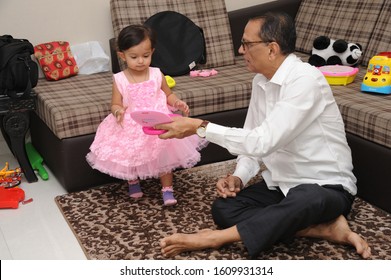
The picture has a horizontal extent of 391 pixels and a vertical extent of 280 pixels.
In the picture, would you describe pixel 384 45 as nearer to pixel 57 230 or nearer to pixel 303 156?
pixel 303 156

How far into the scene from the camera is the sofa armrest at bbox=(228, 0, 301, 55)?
3.49 metres

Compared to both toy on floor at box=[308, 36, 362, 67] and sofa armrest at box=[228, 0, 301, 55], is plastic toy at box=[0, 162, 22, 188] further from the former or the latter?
toy on floor at box=[308, 36, 362, 67]

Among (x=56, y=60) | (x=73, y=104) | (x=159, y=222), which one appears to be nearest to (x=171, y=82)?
(x=73, y=104)

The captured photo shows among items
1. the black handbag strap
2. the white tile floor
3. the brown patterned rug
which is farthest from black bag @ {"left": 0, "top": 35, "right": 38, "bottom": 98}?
the brown patterned rug

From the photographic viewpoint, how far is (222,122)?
2.78 metres

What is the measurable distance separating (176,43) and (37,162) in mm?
1052

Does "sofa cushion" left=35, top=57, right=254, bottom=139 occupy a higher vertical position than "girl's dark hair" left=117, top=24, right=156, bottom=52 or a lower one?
lower

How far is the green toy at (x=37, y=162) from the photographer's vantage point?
2725mm

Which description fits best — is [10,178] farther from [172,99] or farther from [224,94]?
[224,94]

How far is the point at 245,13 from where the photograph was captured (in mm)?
3506

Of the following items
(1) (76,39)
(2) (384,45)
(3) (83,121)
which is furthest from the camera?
(1) (76,39)

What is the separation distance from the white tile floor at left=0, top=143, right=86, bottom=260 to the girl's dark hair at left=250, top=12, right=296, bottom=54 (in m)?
1.07

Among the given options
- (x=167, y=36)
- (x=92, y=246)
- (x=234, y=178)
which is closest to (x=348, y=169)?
(x=234, y=178)

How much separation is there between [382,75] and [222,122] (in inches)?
32.4
